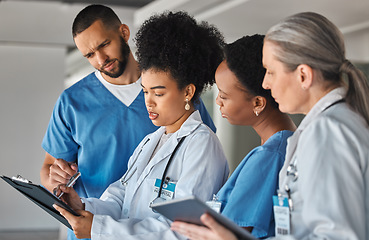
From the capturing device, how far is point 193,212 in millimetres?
1472

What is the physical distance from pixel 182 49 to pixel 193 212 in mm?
923

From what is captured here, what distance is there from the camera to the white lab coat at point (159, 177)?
2.00 m

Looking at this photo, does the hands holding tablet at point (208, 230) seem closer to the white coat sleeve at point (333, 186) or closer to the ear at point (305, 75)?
the white coat sleeve at point (333, 186)

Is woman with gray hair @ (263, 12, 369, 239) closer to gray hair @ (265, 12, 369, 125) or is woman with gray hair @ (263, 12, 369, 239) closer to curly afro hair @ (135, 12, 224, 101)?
gray hair @ (265, 12, 369, 125)

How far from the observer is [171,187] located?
2.05 metres

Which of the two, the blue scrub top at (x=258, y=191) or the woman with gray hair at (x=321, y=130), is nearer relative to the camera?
the woman with gray hair at (x=321, y=130)

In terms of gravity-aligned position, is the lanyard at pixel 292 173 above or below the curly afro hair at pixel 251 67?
below

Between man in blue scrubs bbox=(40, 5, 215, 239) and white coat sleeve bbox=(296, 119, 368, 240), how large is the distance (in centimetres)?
130

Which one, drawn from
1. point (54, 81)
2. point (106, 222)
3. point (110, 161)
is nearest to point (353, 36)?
point (54, 81)

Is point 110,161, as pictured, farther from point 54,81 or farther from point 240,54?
point 54,81

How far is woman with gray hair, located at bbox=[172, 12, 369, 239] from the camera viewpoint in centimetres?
132

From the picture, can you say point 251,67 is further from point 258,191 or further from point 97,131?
point 97,131

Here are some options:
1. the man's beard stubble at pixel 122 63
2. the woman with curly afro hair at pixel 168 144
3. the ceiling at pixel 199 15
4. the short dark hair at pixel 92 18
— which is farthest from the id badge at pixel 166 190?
the ceiling at pixel 199 15

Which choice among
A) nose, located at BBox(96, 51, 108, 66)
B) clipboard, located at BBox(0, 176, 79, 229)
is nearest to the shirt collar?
clipboard, located at BBox(0, 176, 79, 229)
